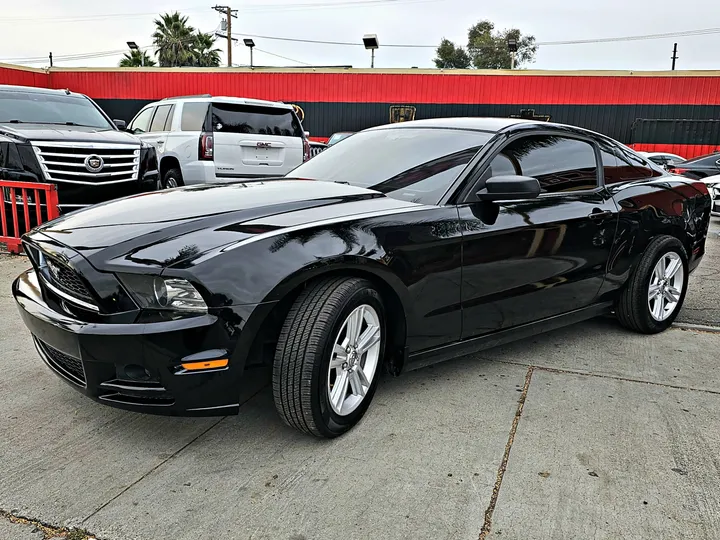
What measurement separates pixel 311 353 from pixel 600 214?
2.34 m

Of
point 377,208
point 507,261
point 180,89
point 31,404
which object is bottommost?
point 31,404

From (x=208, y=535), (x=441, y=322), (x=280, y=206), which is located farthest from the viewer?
(x=441, y=322)

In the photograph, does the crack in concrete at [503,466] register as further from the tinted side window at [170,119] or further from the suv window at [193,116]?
the tinted side window at [170,119]

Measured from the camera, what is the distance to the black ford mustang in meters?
2.33

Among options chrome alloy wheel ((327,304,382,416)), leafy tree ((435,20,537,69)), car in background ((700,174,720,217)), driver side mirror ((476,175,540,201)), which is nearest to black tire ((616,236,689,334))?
driver side mirror ((476,175,540,201))

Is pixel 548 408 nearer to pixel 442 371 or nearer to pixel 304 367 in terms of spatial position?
pixel 442 371

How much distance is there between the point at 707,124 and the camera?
20922mm

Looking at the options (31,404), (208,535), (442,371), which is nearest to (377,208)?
(442,371)

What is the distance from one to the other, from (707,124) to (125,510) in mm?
23497

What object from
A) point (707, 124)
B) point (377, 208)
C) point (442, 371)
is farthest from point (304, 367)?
point (707, 124)

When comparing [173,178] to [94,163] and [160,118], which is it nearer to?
[160,118]

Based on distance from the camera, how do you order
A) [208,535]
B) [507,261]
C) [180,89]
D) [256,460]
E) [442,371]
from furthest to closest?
[180,89] → [442,371] → [507,261] → [256,460] → [208,535]

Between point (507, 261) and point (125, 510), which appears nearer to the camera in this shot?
point (125, 510)

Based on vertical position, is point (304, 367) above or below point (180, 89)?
below
